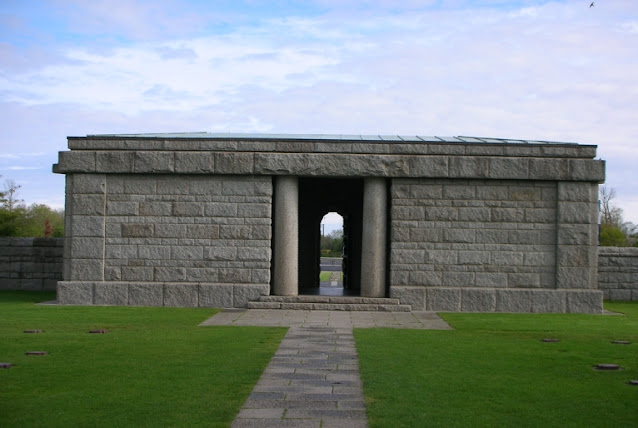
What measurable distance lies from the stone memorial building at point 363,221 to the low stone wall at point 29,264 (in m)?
3.54

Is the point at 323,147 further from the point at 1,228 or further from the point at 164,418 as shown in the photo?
the point at 1,228

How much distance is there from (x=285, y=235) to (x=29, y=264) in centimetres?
775

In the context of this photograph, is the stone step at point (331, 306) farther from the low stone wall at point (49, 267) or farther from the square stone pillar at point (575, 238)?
the low stone wall at point (49, 267)

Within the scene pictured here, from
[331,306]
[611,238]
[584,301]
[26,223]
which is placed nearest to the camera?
[331,306]

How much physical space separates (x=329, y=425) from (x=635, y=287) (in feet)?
51.7

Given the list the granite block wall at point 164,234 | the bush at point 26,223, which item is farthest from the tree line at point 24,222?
the granite block wall at point 164,234

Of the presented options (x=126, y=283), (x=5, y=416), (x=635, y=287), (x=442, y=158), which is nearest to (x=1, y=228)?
(x=126, y=283)

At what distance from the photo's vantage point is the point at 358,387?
7547 mm

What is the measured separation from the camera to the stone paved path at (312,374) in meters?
6.29

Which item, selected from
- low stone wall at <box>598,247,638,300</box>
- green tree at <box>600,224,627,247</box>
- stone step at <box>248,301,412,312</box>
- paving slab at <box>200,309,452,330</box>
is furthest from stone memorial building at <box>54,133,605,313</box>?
green tree at <box>600,224,627,247</box>

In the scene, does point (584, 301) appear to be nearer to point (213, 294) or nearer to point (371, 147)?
point (371, 147)

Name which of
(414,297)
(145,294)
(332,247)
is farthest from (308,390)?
(332,247)

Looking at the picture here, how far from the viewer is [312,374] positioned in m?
8.27

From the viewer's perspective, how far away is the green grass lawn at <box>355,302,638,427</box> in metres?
6.34
